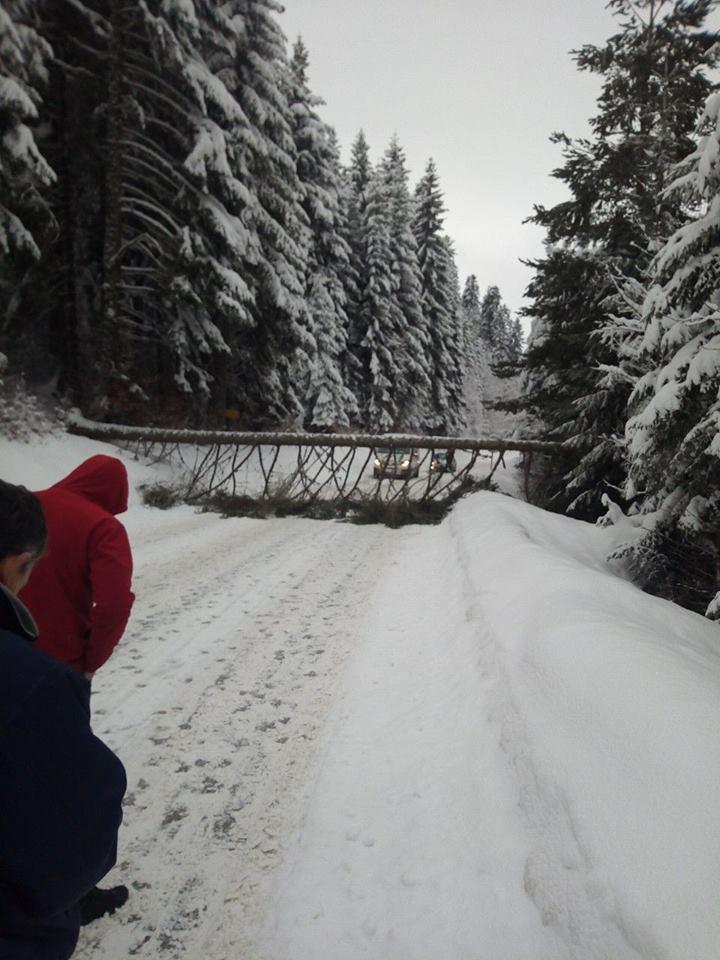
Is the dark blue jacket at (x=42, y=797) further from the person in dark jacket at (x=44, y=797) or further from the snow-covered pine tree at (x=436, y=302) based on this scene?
the snow-covered pine tree at (x=436, y=302)

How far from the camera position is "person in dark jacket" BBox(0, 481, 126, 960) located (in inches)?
38.0

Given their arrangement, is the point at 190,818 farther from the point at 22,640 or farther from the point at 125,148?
the point at 125,148

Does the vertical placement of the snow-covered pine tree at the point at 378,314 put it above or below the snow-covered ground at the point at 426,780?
above

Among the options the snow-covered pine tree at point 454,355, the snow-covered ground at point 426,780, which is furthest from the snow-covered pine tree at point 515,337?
the snow-covered ground at point 426,780

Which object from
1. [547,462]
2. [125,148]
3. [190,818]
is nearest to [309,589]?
[190,818]

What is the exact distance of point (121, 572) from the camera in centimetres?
250

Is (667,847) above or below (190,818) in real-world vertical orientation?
above

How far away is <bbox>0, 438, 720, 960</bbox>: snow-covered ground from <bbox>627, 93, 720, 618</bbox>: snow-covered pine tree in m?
1.65

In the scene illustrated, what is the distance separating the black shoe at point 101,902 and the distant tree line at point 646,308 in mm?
5663

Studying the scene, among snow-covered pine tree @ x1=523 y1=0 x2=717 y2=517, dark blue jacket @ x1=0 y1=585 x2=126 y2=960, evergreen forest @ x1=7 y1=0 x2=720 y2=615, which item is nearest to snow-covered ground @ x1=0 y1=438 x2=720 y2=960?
dark blue jacket @ x1=0 y1=585 x2=126 y2=960

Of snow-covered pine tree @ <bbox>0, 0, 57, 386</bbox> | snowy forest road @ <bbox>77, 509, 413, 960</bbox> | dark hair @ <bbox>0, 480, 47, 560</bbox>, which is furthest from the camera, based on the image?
snow-covered pine tree @ <bbox>0, 0, 57, 386</bbox>

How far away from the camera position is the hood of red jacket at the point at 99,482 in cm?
272

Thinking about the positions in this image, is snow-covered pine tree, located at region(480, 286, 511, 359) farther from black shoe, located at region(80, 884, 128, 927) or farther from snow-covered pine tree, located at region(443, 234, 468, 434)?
black shoe, located at region(80, 884, 128, 927)

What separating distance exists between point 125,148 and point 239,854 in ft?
60.5
